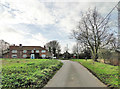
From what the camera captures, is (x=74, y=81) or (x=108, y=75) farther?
(x=108, y=75)

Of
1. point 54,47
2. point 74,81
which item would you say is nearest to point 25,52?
point 54,47

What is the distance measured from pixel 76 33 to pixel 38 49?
33.6 m

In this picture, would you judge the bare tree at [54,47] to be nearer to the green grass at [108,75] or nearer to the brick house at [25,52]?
the brick house at [25,52]

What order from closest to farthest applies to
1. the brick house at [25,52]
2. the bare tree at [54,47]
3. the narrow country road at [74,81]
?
the narrow country road at [74,81] → the brick house at [25,52] → the bare tree at [54,47]

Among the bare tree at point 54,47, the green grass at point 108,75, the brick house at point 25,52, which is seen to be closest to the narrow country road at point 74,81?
the green grass at point 108,75

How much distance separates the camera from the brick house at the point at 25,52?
5491 centimetres

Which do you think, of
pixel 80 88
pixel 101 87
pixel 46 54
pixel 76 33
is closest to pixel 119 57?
pixel 101 87

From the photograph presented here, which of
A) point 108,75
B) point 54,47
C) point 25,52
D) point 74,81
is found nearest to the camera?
point 74,81

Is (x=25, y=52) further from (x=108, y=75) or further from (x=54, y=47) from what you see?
(x=108, y=75)

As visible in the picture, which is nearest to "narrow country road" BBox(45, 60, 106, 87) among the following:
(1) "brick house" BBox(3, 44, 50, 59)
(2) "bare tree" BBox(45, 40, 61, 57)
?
(1) "brick house" BBox(3, 44, 50, 59)

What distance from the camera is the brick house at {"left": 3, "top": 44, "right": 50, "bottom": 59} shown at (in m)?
54.9

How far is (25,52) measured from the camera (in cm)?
5669

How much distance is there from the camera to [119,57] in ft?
48.5

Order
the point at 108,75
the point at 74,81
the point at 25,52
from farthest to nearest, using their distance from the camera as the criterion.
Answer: the point at 25,52 < the point at 108,75 < the point at 74,81
